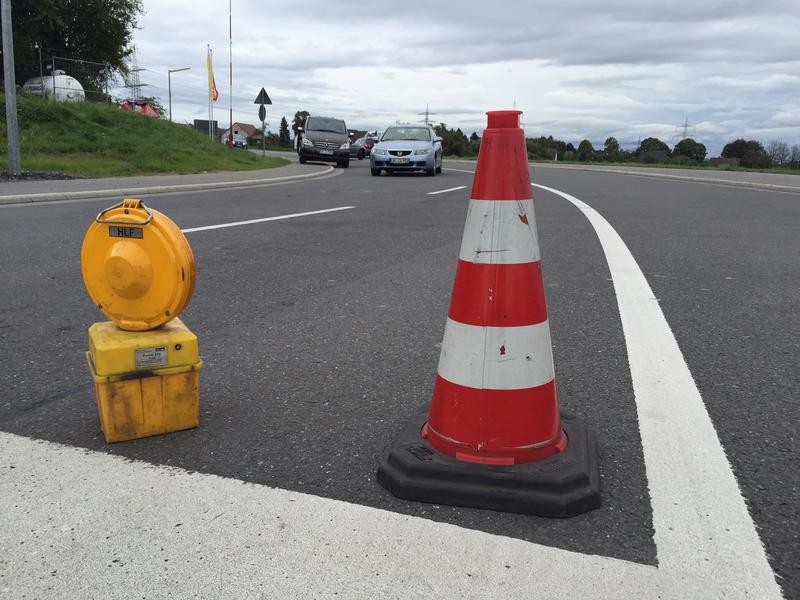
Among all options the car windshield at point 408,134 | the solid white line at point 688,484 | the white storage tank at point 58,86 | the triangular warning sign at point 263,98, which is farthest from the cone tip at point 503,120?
the white storage tank at point 58,86

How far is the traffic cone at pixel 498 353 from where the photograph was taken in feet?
7.56

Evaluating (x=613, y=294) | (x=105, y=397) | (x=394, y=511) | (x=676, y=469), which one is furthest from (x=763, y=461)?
(x=613, y=294)

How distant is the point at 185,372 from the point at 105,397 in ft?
0.95

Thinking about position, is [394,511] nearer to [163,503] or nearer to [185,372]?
[163,503]

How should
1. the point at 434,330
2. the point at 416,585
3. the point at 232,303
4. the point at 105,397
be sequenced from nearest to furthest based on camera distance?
the point at 416,585
the point at 105,397
the point at 434,330
the point at 232,303

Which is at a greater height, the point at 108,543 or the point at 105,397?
the point at 105,397

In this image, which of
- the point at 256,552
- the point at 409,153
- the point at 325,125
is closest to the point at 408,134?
the point at 409,153

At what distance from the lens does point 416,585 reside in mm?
1761

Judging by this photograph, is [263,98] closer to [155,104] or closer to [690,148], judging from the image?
[155,104]

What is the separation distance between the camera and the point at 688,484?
2.24 m

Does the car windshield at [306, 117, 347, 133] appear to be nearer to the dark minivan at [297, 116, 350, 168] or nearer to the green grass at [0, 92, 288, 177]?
the dark minivan at [297, 116, 350, 168]

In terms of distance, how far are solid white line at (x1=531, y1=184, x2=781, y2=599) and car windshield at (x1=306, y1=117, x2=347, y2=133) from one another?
85.4 feet

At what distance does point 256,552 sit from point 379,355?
5.72 ft

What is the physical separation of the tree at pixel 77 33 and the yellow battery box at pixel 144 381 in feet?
103
